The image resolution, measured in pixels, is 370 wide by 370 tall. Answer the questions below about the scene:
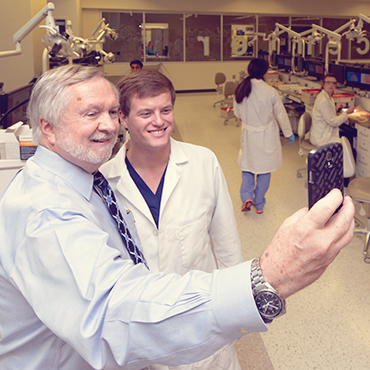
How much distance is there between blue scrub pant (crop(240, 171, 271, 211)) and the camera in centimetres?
432

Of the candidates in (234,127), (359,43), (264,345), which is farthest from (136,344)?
(359,43)

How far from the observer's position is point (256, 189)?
4.36 meters

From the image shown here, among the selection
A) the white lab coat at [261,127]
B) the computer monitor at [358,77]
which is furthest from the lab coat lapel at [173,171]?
the computer monitor at [358,77]

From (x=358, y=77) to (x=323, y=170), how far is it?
211 inches

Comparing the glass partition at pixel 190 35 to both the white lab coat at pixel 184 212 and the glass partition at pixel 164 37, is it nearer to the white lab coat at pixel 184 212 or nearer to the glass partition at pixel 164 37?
the glass partition at pixel 164 37

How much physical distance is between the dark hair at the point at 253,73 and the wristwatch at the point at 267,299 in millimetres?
3681

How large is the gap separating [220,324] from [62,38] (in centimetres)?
289

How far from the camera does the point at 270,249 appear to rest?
25.4 inches

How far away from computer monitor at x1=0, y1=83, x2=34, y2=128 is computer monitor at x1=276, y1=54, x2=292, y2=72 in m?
6.34

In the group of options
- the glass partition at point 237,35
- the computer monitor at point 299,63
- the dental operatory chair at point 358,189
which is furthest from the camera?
the glass partition at point 237,35

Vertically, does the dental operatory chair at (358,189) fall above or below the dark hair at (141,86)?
below

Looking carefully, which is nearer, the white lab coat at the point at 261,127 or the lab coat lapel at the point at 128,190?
the lab coat lapel at the point at 128,190

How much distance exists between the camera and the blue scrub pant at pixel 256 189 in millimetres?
4316

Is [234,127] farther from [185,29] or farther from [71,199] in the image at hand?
[71,199]
